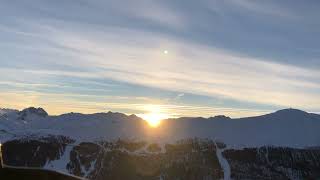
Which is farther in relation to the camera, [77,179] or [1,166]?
[1,166]

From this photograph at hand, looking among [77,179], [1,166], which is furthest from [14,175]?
[77,179]

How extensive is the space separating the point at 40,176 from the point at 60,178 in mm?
485

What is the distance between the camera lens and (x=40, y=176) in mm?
12758

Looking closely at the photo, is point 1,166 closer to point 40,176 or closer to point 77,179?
point 40,176

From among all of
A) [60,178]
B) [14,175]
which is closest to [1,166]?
[14,175]

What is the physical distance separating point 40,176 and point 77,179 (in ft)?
3.03

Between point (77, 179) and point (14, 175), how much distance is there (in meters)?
1.59

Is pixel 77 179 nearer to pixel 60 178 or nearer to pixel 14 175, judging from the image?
pixel 60 178

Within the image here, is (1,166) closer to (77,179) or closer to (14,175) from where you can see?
(14,175)

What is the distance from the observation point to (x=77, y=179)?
12375mm

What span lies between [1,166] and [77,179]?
2.09 m

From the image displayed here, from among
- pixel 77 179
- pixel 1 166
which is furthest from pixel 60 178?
pixel 1 166

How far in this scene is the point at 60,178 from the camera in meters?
12.6

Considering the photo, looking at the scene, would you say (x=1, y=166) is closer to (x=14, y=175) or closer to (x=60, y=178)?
(x=14, y=175)
